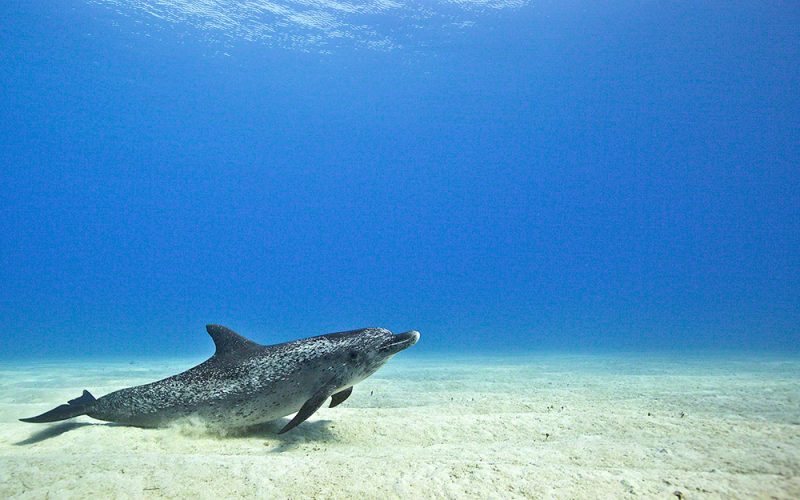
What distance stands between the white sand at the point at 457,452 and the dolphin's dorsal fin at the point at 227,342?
93cm

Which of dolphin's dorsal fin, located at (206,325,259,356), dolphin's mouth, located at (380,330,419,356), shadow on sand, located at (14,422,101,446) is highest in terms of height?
dolphin's dorsal fin, located at (206,325,259,356)

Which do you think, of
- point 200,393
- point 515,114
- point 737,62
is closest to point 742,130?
point 737,62

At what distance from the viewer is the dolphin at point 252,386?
13.7 feet

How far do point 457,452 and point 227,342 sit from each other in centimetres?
312

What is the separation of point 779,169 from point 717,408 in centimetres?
12561

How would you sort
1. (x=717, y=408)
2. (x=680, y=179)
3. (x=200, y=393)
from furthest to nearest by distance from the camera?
(x=680, y=179)
(x=717, y=408)
(x=200, y=393)

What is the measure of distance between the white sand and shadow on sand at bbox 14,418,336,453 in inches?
1.0

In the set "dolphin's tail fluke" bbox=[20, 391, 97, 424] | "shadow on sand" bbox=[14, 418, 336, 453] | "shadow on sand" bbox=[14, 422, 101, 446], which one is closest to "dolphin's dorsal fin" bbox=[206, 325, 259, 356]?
"shadow on sand" bbox=[14, 418, 336, 453]

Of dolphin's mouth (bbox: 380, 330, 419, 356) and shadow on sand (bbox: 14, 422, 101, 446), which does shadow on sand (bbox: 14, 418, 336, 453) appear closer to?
shadow on sand (bbox: 14, 422, 101, 446)

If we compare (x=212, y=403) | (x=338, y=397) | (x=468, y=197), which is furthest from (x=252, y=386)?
(x=468, y=197)

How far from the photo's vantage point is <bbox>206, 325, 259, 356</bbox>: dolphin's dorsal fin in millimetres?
4673

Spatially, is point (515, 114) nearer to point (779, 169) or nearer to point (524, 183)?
point (524, 183)

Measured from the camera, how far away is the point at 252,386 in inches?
166

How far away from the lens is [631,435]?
3619mm
